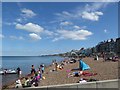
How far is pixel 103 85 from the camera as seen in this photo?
7379 mm

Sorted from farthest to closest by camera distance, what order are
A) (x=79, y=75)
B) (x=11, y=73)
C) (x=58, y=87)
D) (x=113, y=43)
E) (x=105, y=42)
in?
1. (x=105, y=42)
2. (x=113, y=43)
3. (x=11, y=73)
4. (x=79, y=75)
5. (x=58, y=87)

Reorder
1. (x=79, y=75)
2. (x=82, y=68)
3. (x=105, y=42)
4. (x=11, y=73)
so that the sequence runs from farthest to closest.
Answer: (x=105, y=42), (x=11, y=73), (x=82, y=68), (x=79, y=75)

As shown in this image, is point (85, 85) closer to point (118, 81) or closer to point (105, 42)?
point (118, 81)

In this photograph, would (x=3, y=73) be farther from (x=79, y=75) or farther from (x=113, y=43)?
(x=113, y=43)

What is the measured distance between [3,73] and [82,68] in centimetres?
2058

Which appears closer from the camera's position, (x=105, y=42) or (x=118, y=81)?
(x=118, y=81)

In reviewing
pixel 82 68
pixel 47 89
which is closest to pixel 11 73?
pixel 82 68

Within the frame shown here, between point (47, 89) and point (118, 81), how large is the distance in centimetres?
229

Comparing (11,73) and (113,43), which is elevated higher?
(113,43)

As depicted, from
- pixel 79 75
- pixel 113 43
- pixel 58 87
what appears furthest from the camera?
pixel 113 43

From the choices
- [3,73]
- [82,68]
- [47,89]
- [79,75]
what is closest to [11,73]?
[3,73]

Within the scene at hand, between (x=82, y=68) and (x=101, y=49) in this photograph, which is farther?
(x=101, y=49)

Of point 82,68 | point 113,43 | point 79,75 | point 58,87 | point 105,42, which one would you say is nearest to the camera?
point 58,87

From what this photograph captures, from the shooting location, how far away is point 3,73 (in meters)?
44.7
